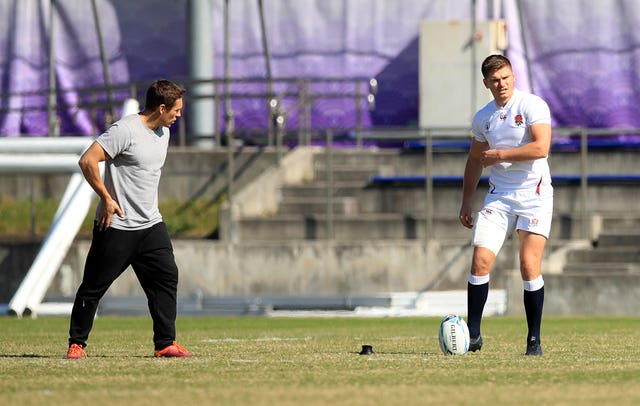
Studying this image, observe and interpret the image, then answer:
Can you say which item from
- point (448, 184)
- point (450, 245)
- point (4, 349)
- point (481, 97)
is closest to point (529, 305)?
point (4, 349)

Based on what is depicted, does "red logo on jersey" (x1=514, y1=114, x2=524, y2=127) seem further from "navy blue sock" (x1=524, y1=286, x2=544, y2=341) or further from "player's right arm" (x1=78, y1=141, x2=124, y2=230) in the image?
"player's right arm" (x1=78, y1=141, x2=124, y2=230)

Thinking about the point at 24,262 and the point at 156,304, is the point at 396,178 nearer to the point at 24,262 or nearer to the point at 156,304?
the point at 24,262

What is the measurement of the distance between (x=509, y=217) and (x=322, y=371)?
2162 millimetres

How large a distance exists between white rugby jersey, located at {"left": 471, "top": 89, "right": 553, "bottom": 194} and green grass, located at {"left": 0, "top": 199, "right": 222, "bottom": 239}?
12.3 metres

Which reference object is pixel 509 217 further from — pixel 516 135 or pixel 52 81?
pixel 52 81

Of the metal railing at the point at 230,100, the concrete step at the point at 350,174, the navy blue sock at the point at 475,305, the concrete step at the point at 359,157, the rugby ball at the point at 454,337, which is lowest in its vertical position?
the rugby ball at the point at 454,337

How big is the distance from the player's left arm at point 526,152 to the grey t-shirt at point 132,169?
208cm

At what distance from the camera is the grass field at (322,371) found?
24.7 feet

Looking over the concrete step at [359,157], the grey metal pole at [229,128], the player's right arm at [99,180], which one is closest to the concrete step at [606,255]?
the concrete step at [359,157]

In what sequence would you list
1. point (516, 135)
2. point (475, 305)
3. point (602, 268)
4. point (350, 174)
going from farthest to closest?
point (350, 174) < point (602, 268) < point (475, 305) < point (516, 135)

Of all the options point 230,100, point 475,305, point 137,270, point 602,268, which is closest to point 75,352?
point 137,270

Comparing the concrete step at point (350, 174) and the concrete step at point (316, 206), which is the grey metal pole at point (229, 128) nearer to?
the concrete step at point (316, 206)

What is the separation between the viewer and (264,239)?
21609mm

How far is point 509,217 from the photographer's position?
10438 millimetres
